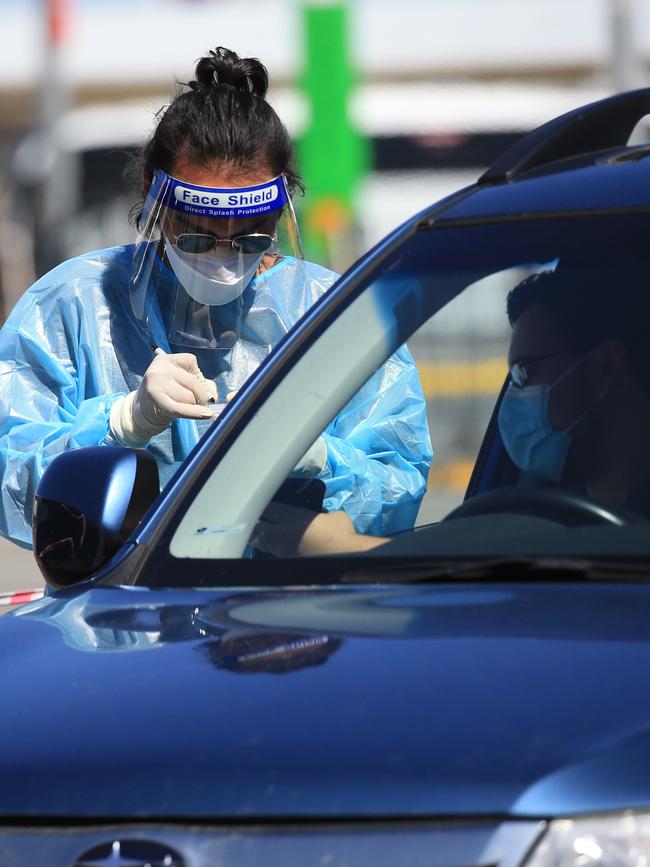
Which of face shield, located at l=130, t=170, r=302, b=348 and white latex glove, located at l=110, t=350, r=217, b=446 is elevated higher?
face shield, located at l=130, t=170, r=302, b=348

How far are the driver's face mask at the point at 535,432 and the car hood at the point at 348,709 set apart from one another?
17.4 inches

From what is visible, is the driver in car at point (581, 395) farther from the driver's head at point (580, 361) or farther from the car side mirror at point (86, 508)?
the car side mirror at point (86, 508)

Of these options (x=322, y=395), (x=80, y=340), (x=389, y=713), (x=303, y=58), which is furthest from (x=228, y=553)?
(x=303, y=58)

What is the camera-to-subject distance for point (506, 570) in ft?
6.99

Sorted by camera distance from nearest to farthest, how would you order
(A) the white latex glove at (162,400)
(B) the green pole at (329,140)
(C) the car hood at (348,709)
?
(C) the car hood at (348,709) → (A) the white latex glove at (162,400) → (B) the green pole at (329,140)

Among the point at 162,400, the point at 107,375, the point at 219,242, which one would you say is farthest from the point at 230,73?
the point at 162,400

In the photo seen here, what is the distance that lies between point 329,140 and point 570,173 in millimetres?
9569

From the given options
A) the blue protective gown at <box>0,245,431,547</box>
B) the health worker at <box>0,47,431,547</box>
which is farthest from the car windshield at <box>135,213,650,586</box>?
the health worker at <box>0,47,431,547</box>

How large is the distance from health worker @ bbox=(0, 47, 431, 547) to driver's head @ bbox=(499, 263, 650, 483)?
607 millimetres

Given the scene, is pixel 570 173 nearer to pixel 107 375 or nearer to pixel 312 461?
pixel 312 461

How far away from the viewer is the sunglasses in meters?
3.51

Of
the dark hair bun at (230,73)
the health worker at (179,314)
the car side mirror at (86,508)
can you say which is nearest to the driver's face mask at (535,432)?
the health worker at (179,314)

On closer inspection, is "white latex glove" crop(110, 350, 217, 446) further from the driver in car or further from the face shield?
the driver in car

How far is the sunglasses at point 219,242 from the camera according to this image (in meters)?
3.51
